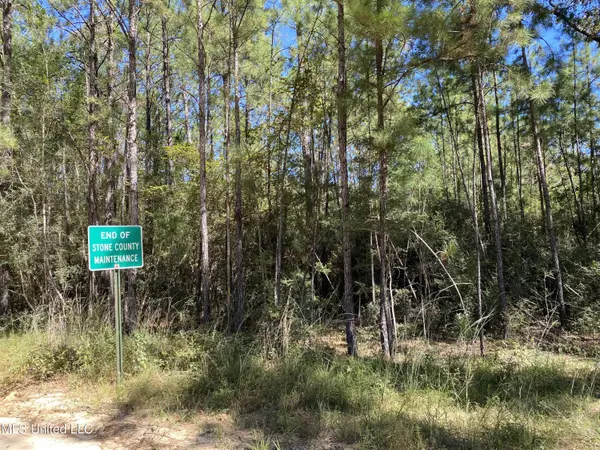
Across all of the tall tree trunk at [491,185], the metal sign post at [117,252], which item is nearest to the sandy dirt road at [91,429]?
the metal sign post at [117,252]

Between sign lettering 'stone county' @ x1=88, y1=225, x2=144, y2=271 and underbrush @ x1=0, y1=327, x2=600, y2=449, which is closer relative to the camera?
underbrush @ x1=0, y1=327, x2=600, y2=449

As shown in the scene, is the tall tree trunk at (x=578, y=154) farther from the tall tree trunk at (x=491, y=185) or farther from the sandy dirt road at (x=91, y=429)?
the sandy dirt road at (x=91, y=429)

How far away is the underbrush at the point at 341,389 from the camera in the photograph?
125 inches

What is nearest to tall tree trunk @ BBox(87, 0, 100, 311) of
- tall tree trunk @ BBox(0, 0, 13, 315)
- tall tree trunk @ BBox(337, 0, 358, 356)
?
tall tree trunk @ BBox(0, 0, 13, 315)

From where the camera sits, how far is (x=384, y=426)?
325cm

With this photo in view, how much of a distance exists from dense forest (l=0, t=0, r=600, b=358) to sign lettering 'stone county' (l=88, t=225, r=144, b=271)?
5.64 feet

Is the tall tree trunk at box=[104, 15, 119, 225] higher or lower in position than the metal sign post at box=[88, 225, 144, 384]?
higher

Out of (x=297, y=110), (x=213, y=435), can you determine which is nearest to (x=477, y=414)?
(x=213, y=435)

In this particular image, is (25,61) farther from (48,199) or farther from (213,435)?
(213,435)

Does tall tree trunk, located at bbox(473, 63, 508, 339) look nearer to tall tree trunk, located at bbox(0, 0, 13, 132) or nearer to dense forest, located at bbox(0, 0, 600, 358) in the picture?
dense forest, located at bbox(0, 0, 600, 358)

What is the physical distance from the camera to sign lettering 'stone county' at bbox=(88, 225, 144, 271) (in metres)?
4.43

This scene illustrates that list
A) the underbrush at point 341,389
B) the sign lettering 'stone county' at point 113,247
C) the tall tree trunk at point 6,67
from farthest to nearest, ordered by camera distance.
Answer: the tall tree trunk at point 6,67 → the sign lettering 'stone county' at point 113,247 → the underbrush at point 341,389

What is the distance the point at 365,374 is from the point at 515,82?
4895mm

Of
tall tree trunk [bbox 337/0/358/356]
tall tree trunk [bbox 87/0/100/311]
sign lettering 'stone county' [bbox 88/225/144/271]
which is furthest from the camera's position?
tall tree trunk [bbox 87/0/100/311]
